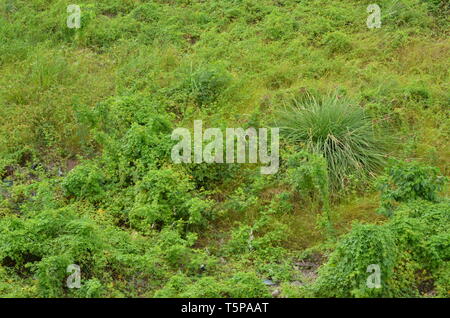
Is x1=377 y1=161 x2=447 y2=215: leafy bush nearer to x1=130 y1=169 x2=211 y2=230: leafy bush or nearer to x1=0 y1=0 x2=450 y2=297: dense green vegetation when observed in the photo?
x1=0 y1=0 x2=450 y2=297: dense green vegetation

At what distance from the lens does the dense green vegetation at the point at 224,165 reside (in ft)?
18.3

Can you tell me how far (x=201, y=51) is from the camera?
9828mm

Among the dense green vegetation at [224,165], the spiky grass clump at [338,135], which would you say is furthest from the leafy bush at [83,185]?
the spiky grass clump at [338,135]

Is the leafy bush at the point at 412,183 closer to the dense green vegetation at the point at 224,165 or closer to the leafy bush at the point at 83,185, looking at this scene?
the dense green vegetation at the point at 224,165

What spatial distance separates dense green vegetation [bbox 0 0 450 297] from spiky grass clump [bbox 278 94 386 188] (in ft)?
0.09

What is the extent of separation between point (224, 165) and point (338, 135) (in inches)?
58.9

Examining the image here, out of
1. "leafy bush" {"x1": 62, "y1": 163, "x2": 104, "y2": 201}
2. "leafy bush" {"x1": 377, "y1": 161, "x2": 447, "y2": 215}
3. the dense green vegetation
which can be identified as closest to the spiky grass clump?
the dense green vegetation

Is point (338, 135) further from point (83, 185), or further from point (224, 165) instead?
point (83, 185)

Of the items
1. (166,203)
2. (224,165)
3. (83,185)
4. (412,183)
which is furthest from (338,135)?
(83,185)

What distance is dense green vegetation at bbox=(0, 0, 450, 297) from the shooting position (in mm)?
5586

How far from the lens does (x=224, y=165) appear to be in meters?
7.20

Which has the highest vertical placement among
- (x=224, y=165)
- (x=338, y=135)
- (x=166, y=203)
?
(x=338, y=135)
